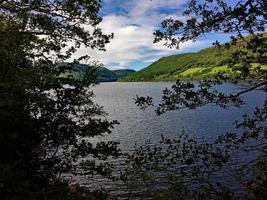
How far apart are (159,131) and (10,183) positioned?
49.1 meters

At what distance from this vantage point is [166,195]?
48.1 feet

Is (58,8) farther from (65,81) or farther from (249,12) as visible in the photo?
(249,12)

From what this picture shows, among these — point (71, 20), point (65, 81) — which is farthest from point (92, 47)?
point (65, 81)

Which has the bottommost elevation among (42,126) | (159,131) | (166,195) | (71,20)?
(159,131)

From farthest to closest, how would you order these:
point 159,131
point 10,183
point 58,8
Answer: point 159,131
point 58,8
point 10,183

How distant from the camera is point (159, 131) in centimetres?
5959

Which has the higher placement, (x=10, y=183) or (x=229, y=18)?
(x=229, y=18)

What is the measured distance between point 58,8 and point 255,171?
521 inches

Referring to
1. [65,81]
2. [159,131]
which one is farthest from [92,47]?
[159,131]

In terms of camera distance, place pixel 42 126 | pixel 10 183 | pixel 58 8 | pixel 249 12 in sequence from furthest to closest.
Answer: pixel 58 8 → pixel 42 126 → pixel 10 183 → pixel 249 12

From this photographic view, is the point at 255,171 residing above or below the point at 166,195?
above

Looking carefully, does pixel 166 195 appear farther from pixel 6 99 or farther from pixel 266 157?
pixel 6 99

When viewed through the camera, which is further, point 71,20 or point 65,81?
point 71,20

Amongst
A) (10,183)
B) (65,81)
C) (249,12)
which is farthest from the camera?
(65,81)
